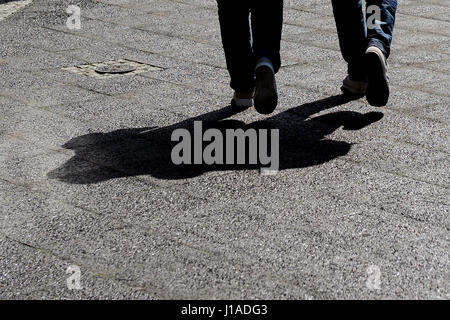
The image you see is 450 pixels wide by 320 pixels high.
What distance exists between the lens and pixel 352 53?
631 cm

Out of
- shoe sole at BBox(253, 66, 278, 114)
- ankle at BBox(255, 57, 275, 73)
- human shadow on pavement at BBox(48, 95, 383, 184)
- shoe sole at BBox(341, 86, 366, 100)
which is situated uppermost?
ankle at BBox(255, 57, 275, 73)

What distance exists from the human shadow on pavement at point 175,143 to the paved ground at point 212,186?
0.6 inches

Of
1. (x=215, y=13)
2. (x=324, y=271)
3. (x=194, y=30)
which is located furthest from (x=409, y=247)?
(x=215, y=13)

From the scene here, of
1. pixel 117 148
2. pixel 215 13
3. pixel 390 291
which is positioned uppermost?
pixel 390 291

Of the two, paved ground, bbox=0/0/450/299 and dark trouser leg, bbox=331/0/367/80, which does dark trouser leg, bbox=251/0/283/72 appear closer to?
paved ground, bbox=0/0/450/299

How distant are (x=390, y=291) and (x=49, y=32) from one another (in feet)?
19.3

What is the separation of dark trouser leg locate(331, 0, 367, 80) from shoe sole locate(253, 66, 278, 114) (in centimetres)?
83

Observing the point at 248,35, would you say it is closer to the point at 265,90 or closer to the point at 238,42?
the point at 238,42

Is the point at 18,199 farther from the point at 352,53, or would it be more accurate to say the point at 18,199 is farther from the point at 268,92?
the point at 352,53

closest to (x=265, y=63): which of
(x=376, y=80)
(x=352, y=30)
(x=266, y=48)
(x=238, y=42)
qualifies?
(x=266, y=48)

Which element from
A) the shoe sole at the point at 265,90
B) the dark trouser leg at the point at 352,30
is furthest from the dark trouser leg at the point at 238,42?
the dark trouser leg at the point at 352,30

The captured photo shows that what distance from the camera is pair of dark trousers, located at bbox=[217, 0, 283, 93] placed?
5.78 m

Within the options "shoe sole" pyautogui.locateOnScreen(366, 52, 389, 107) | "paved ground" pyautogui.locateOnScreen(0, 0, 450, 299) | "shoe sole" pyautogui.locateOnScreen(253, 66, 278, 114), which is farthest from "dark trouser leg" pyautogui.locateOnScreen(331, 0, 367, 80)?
"shoe sole" pyautogui.locateOnScreen(253, 66, 278, 114)

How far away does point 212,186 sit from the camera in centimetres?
493
